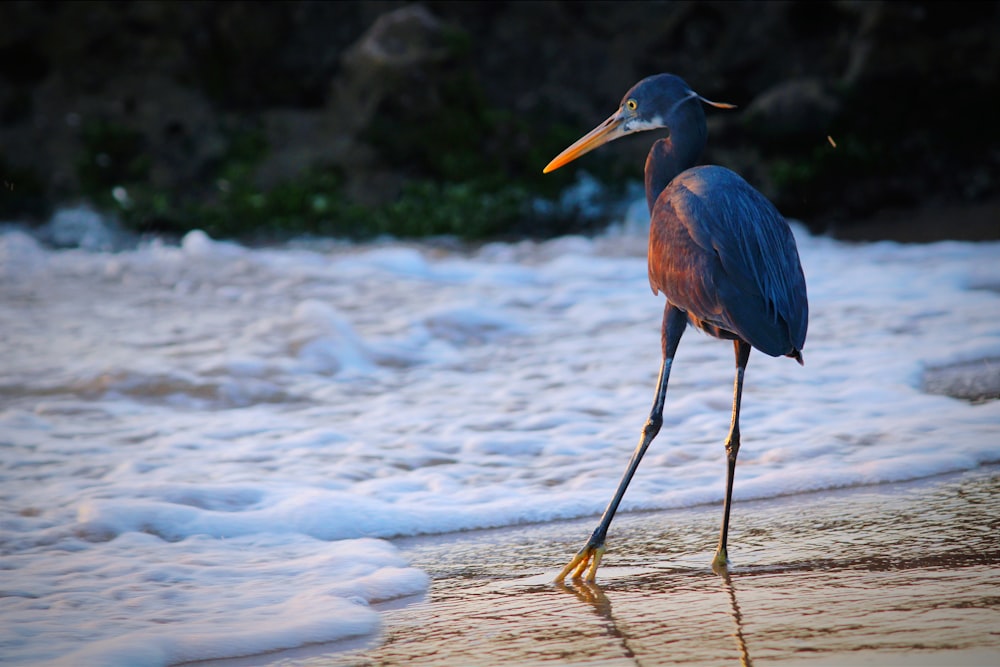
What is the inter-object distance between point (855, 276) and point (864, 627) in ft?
18.0

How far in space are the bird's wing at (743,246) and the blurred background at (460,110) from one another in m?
6.60

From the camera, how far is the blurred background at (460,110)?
32.5ft

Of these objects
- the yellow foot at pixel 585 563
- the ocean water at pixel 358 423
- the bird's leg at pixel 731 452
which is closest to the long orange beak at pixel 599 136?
the bird's leg at pixel 731 452

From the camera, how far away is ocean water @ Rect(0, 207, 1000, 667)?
319 cm

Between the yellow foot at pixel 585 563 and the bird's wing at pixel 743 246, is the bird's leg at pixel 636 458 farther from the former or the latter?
the bird's wing at pixel 743 246

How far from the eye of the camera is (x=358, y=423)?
4.89 meters

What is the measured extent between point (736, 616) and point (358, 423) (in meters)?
2.51

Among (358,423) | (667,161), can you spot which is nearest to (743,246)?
(667,161)

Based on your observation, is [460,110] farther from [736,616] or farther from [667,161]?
[736,616]

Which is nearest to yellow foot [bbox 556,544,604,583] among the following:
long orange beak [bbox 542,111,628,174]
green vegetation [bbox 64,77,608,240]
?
long orange beak [bbox 542,111,628,174]

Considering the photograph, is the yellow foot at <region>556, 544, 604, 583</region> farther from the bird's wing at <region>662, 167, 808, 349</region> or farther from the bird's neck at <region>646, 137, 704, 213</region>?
the bird's neck at <region>646, 137, 704, 213</region>

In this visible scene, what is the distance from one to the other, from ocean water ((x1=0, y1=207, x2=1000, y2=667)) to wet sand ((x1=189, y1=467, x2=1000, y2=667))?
19 centimetres

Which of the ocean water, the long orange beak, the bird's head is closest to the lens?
the ocean water

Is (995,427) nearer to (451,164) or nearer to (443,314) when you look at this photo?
(443,314)
